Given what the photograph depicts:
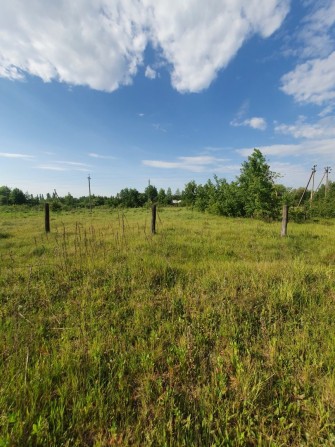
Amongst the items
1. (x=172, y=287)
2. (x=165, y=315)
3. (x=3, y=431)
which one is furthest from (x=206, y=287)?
(x=3, y=431)

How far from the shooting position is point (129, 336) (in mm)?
3113

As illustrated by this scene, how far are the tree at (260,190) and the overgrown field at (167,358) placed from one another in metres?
18.0

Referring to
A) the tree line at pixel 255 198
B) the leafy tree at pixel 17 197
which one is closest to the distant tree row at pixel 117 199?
the leafy tree at pixel 17 197

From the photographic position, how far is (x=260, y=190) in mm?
21656

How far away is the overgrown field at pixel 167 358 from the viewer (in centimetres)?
188

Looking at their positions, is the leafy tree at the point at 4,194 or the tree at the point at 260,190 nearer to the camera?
the tree at the point at 260,190

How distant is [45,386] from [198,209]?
3525 centimetres

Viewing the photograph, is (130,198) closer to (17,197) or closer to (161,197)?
(161,197)

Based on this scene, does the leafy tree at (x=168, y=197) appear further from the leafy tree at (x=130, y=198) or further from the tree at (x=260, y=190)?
the tree at (x=260, y=190)

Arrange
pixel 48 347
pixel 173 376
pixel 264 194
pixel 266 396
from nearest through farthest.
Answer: pixel 266 396 < pixel 173 376 < pixel 48 347 < pixel 264 194

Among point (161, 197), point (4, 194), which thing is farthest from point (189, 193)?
point (4, 194)

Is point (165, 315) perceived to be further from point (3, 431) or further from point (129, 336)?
point (3, 431)

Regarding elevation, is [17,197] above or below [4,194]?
below

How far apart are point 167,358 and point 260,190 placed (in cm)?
2157
